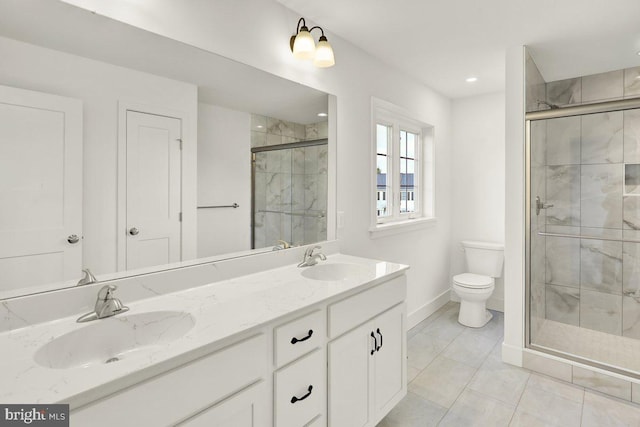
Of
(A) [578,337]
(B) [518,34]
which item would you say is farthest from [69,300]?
(A) [578,337]

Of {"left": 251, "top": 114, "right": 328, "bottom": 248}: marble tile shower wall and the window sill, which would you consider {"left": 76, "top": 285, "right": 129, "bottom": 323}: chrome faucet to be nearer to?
{"left": 251, "top": 114, "right": 328, "bottom": 248}: marble tile shower wall

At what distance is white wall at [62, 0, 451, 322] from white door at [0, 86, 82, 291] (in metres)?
0.42

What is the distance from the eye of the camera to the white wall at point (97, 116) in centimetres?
111

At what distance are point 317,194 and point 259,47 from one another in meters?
0.92

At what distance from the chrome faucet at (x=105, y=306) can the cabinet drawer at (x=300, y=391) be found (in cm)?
61

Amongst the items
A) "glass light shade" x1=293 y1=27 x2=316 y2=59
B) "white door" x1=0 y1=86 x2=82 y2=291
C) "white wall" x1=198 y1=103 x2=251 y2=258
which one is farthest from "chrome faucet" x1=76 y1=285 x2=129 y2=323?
"glass light shade" x1=293 y1=27 x2=316 y2=59

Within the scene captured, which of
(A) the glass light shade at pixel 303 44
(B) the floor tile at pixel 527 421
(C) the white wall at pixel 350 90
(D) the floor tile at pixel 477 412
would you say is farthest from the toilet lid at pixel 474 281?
(A) the glass light shade at pixel 303 44

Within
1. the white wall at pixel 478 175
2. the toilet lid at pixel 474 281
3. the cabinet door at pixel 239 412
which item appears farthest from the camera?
the white wall at pixel 478 175

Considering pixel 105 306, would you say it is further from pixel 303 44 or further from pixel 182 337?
pixel 303 44

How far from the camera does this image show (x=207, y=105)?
1.53 metres

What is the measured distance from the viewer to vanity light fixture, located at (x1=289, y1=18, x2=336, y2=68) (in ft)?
5.81

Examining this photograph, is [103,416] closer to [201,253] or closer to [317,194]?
[201,253]

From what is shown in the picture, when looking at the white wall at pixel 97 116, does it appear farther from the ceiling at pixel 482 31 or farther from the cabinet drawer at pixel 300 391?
the ceiling at pixel 482 31

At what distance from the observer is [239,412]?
1017 millimetres
